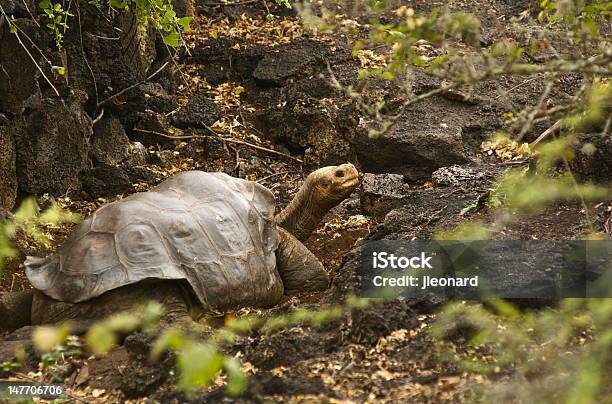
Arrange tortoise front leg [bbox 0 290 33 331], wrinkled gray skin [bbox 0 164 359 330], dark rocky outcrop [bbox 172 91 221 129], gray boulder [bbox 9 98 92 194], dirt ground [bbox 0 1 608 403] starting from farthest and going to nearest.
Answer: dark rocky outcrop [bbox 172 91 221 129] < gray boulder [bbox 9 98 92 194] < tortoise front leg [bbox 0 290 33 331] < wrinkled gray skin [bbox 0 164 359 330] < dirt ground [bbox 0 1 608 403]

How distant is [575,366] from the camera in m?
2.61

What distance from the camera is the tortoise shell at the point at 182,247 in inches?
160

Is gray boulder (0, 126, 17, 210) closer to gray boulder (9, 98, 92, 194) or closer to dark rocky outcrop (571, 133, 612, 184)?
gray boulder (9, 98, 92, 194)

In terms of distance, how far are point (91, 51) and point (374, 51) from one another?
9.32ft

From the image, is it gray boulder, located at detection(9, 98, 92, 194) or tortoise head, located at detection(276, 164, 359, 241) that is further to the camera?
gray boulder, located at detection(9, 98, 92, 194)

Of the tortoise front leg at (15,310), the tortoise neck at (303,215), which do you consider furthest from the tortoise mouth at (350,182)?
the tortoise front leg at (15,310)

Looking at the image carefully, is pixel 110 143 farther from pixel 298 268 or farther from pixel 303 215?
pixel 298 268

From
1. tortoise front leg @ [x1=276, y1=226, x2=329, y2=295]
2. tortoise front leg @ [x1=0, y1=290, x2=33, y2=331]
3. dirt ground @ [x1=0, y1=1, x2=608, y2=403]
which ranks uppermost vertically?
dirt ground @ [x1=0, y1=1, x2=608, y2=403]

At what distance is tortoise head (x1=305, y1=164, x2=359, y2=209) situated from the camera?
17.5 feet

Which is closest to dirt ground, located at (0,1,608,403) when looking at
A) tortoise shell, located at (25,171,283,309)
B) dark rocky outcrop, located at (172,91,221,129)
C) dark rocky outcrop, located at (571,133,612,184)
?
dark rocky outcrop, located at (172,91,221,129)

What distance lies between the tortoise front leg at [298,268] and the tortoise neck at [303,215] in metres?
0.33

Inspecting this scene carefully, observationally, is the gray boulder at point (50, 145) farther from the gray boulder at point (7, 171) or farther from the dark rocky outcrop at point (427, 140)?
the dark rocky outcrop at point (427, 140)

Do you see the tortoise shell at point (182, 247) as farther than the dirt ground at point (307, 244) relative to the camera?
Yes

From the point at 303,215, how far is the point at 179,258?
4.72 ft
